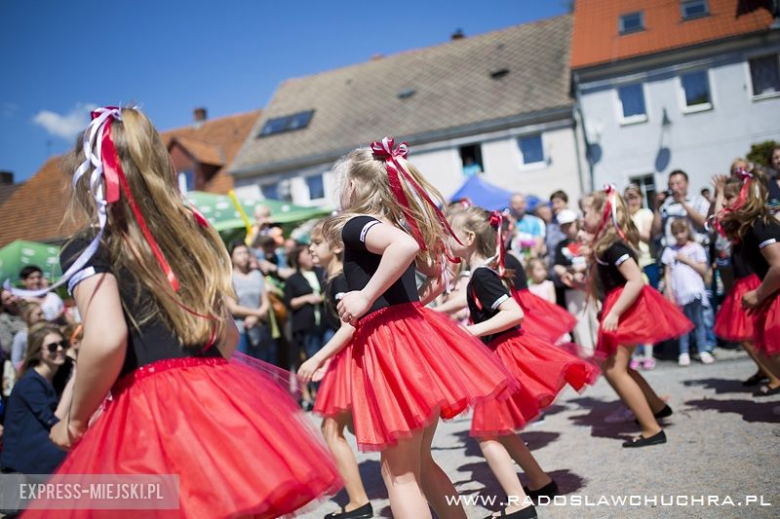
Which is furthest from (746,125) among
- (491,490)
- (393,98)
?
(491,490)

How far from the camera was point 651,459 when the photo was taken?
16.5 ft

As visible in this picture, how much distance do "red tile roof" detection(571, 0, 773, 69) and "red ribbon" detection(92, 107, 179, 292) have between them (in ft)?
76.0

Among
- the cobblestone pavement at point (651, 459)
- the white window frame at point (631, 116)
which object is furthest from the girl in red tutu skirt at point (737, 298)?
A: the white window frame at point (631, 116)

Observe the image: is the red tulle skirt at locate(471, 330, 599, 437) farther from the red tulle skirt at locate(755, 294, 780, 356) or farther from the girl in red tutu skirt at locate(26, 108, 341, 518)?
the girl in red tutu skirt at locate(26, 108, 341, 518)

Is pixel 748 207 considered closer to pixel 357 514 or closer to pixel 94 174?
pixel 357 514

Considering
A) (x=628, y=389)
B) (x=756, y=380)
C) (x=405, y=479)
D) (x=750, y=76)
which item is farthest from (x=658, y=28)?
(x=405, y=479)

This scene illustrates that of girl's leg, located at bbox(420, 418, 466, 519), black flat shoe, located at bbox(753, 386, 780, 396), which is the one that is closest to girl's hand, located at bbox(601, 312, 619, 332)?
black flat shoe, located at bbox(753, 386, 780, 396)

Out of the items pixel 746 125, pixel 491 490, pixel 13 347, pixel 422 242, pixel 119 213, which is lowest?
pixel 491 490

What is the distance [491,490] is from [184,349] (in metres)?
3.10

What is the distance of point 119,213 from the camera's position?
2.47m

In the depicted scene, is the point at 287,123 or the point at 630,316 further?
the point at 287,123

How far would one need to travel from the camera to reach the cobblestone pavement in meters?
4.09

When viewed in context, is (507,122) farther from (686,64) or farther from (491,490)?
(491,490)

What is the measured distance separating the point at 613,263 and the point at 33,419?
190 inches
